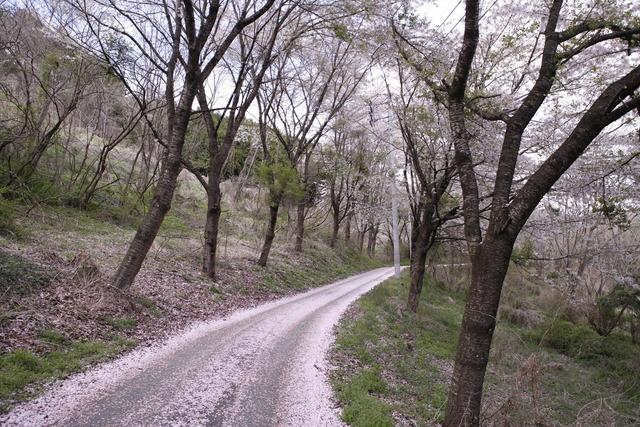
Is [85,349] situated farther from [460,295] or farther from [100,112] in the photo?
[460,295]

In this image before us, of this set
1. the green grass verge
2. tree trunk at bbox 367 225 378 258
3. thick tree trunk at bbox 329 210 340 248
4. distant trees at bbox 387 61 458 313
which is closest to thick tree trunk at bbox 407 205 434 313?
distant trees at bbox 387 61 458 313

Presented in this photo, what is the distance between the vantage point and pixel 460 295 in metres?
21.2

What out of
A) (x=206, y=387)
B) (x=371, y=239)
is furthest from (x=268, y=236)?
(x=371, y=239)

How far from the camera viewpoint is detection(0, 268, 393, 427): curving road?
4234 millimetres

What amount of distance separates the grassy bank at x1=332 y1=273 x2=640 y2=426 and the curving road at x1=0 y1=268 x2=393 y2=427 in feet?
1.94

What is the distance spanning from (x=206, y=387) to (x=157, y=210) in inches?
151

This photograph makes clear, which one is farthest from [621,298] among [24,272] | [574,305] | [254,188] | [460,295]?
[254,188]

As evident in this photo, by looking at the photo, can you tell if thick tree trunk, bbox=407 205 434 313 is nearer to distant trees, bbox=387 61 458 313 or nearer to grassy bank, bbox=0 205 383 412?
distant trees, bbox=387 61 458 313

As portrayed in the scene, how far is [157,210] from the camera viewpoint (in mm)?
7750

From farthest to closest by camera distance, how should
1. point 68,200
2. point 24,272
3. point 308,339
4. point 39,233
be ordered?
point 68,200 < point 39,233 < point 308,339 < point 24,272

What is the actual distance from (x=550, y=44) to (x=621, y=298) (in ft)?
38.6

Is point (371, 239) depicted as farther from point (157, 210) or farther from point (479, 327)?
point (479, 327)

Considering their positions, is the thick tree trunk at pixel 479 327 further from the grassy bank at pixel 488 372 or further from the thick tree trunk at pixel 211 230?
the thick tree trunk at pixel 211 230

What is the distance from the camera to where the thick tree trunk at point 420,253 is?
38.1ft
